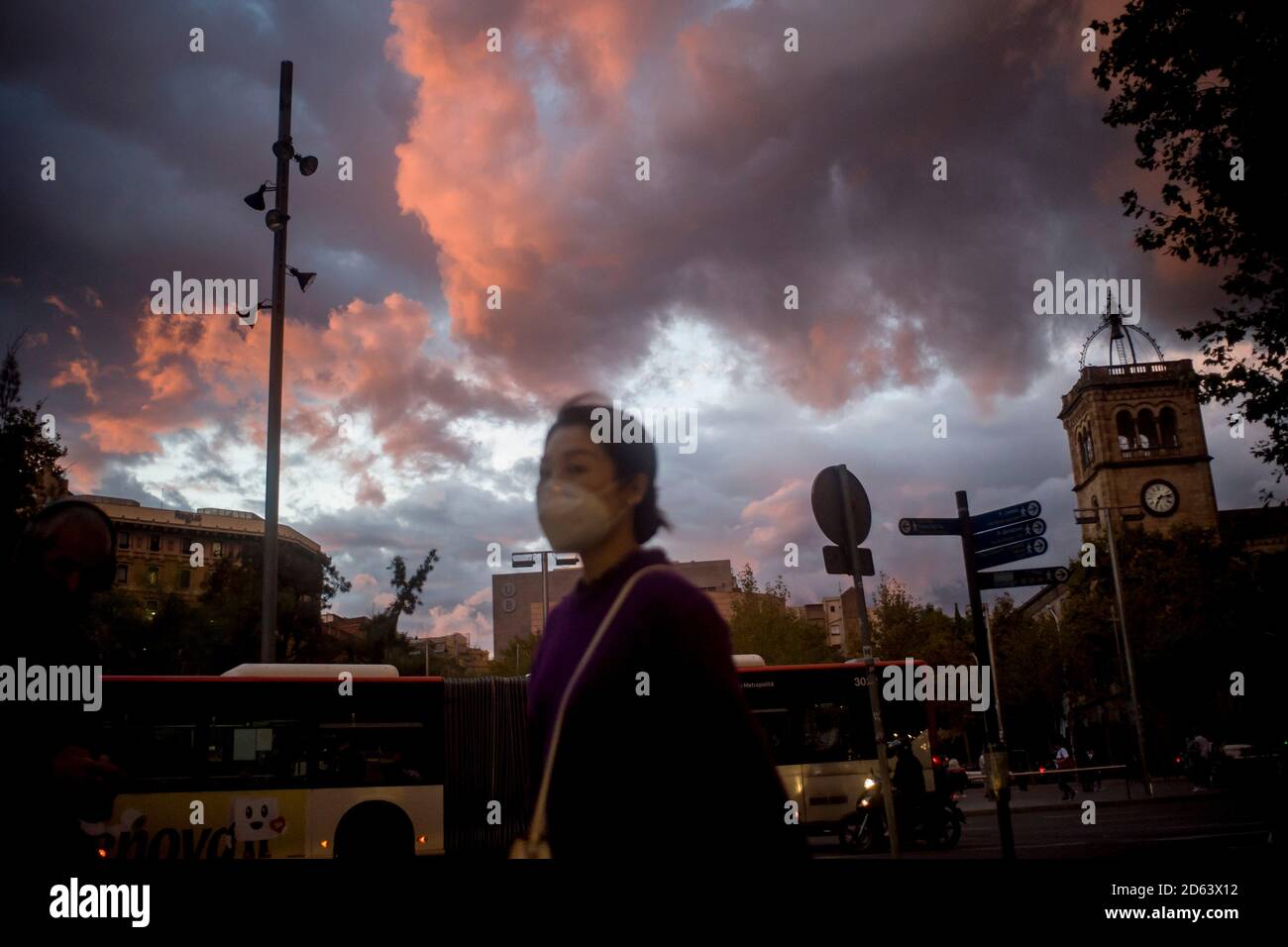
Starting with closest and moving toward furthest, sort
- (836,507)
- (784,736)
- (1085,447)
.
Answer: (836,507), (784,736), (1085,447)

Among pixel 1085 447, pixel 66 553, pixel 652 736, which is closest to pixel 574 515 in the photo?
pixel 652 736

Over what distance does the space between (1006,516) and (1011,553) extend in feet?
1.13

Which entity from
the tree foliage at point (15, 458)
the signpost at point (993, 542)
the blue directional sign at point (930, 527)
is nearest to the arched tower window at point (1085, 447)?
the signpost at point (993, 542)

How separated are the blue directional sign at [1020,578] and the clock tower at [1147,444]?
220 ft

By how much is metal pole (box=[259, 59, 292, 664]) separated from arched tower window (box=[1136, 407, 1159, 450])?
246 feet

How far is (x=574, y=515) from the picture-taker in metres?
2.25

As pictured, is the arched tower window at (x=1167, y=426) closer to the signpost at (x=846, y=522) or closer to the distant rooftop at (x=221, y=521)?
the distant rooftop at (x=221, y=521)

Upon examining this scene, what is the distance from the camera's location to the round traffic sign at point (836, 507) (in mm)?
6895

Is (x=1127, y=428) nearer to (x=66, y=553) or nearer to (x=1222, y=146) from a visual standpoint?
(x=1222, y=146)

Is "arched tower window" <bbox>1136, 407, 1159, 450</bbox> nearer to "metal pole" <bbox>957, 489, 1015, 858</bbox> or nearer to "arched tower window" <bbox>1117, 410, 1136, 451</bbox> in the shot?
"arched tower window" <bbox>1117, 410, 1136, 451</bbox>

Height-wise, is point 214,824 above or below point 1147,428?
below

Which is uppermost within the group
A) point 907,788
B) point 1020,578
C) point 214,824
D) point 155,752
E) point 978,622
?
point 1020,578
